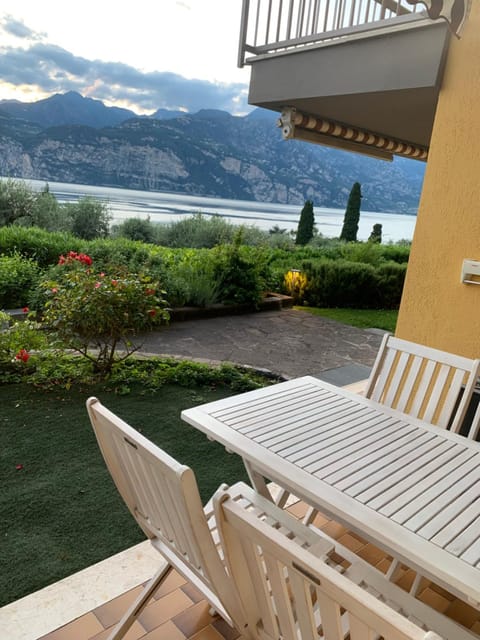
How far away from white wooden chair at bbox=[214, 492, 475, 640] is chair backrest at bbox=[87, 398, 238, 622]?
2.7 inches

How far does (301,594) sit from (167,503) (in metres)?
0.47

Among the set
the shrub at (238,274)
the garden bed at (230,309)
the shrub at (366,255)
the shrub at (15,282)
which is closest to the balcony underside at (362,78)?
the shrub at (238,274)

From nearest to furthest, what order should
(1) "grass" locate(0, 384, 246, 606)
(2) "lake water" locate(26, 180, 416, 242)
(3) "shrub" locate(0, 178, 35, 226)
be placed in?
1. (1) "grass" locate(0, 384, 246, 606)
2. (3) "shrub" locate(0, 178, 35, 226)
3. (2) "lake water" locate(26, 180, 416, 242)

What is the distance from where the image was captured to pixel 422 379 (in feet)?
7.49

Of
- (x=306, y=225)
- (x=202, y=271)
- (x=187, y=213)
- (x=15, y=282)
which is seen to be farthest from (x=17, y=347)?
(x=306, y=225)

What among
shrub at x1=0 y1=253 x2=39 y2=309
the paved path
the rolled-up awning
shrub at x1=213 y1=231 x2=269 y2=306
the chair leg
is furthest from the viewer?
shrub at x1=213 y1=231 x2=269 y2=306

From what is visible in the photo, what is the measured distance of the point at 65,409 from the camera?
3.51 meters

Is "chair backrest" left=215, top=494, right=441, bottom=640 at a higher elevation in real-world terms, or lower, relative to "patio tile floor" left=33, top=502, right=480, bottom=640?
higher

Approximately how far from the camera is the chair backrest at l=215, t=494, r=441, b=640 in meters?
0.77

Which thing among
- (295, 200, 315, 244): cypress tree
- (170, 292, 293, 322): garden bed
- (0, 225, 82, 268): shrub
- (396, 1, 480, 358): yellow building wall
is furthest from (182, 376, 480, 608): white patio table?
(295, 200, 315, 244): cypress tree

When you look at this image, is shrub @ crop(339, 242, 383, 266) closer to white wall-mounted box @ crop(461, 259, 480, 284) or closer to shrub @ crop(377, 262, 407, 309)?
shrub @ crop(377, 262, 407, 309)

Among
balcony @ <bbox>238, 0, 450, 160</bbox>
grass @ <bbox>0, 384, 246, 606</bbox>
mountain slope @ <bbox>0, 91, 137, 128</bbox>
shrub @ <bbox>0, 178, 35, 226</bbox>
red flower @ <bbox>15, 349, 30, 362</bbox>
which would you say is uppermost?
mountain slope @ <bbox>0, 91, 137, 128</bbox>

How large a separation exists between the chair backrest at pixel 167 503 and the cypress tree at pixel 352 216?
17.6 meters

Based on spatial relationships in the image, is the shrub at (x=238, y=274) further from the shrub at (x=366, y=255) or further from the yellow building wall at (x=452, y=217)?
the yellow building wall at (x=452, y=217)
